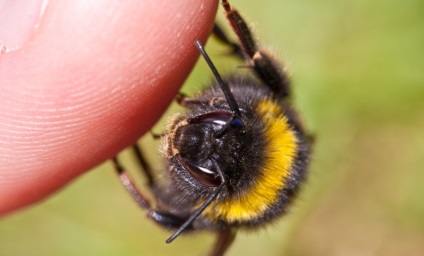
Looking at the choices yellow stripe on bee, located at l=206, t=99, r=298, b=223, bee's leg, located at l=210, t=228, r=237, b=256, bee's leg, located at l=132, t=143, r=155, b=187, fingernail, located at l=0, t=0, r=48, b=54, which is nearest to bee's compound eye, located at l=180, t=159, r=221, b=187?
yellow stripe on bee, located at l=206, t=99, r=298, b=223

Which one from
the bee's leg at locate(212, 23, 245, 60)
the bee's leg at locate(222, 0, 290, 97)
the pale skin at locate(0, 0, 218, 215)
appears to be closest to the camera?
the pale skin at locate(0, 0, 218, 215)

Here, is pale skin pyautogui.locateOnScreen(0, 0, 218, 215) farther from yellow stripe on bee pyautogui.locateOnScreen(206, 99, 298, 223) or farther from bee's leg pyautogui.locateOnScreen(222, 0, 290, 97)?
yellow stripe on bee pyautogui.locateOnScreen(206, 99, 298, 223)

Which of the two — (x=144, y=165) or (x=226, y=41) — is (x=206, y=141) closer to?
(x=226, y=41)

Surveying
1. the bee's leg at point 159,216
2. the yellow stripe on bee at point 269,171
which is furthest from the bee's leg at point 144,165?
the yellow stripe on bee at point 269,171

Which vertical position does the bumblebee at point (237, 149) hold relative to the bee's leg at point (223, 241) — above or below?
above

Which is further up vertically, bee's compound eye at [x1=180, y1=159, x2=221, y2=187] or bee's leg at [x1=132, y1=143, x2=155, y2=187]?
bee's compound eye at [x1=180, y1=159, x2=221, y2=187]

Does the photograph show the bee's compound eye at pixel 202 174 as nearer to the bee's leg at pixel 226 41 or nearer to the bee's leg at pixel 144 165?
the bee's leg at pixel 226 41

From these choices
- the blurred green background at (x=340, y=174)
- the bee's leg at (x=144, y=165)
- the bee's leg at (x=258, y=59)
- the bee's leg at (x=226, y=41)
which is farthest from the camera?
the blurred green background at (x=340, y=174)
